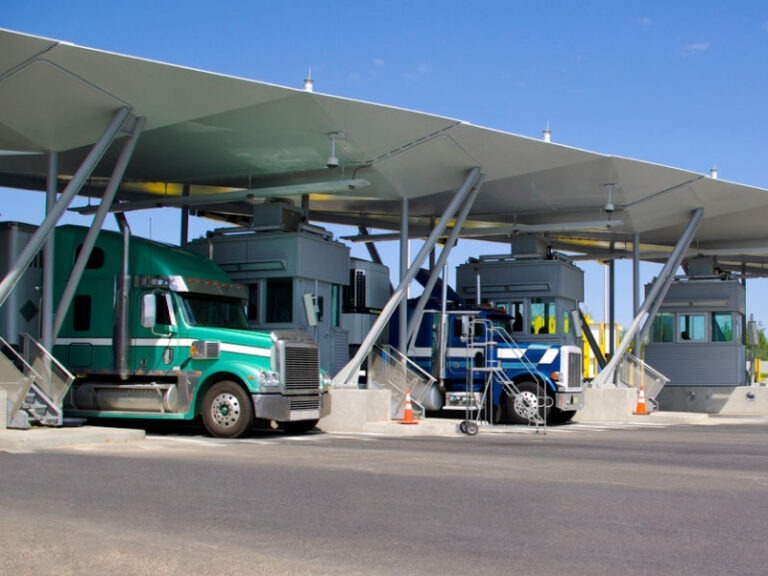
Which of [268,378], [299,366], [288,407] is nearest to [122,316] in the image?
[268,378]

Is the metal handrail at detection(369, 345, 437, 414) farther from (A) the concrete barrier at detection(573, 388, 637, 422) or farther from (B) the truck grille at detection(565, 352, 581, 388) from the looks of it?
(A) the concrete barrier at detection(573, 388, 637, 422)

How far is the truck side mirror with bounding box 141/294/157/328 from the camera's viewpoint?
1689cm

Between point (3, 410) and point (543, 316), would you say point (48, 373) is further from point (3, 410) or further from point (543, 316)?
point (543, 316)

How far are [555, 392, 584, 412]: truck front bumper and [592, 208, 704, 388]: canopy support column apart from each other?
3.30m

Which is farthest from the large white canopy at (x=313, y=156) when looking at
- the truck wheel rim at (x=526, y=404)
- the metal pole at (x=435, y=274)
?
the truck wheel rim at (x=526, y=404)

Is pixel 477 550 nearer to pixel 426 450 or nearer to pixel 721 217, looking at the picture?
pixel 426 450

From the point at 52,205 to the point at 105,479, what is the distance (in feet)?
26.9

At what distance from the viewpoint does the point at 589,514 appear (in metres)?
8.62

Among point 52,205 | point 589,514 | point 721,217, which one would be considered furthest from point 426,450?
point 721,217

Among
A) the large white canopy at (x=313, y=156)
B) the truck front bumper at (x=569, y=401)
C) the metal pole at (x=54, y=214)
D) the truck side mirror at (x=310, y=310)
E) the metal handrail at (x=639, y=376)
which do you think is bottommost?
the truck front bumper at (x=569, y=401)

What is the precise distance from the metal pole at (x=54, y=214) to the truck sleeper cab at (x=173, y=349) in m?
1.54

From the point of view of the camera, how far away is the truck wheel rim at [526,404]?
2194cm

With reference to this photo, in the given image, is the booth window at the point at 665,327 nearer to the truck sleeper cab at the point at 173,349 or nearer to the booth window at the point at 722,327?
the booth window at the point at 722,327

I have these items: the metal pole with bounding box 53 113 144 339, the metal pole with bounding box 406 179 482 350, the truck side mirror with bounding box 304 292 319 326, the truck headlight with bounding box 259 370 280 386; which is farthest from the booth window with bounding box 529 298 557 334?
the metal pole with bounding box 53 113 144 339
